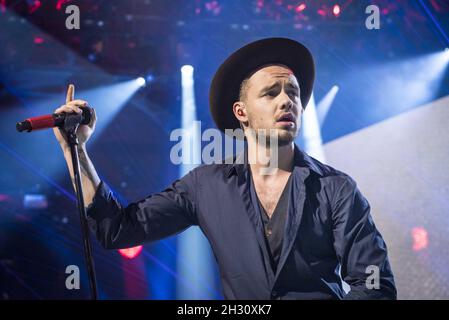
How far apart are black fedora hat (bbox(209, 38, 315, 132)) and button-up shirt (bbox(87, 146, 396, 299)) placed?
0.43 meters

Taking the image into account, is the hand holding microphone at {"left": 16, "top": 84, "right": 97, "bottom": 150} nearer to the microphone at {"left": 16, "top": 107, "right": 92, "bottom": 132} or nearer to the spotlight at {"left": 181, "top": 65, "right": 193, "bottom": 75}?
the microphone at {"left": 16, "top": 107, "right": 92, "bottom": 132}

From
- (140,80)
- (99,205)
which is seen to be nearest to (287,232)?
(99,205)

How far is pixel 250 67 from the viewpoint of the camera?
8.50ft

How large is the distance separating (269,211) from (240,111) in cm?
57

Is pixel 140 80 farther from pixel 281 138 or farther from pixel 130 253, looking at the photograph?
pixel 281 138

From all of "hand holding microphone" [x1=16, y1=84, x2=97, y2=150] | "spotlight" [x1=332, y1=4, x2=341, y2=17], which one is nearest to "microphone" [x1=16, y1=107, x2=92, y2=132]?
"hand holding microphone" [x1=16, y1=84, x2=97, y2=150]

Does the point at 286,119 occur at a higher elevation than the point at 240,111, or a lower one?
lower

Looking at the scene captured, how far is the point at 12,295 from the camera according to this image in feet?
15.0

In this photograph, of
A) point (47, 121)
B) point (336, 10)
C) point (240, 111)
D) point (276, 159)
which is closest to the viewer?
point (47, 121)

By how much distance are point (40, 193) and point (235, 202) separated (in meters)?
2.89

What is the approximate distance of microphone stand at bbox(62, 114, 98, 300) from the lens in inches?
75.4

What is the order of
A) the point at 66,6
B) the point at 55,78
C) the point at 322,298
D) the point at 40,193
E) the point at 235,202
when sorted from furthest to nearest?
the point at 40,193 < the point at 55,78 < the point at 66,6 < the point at 235,202 < the point at 322,298
